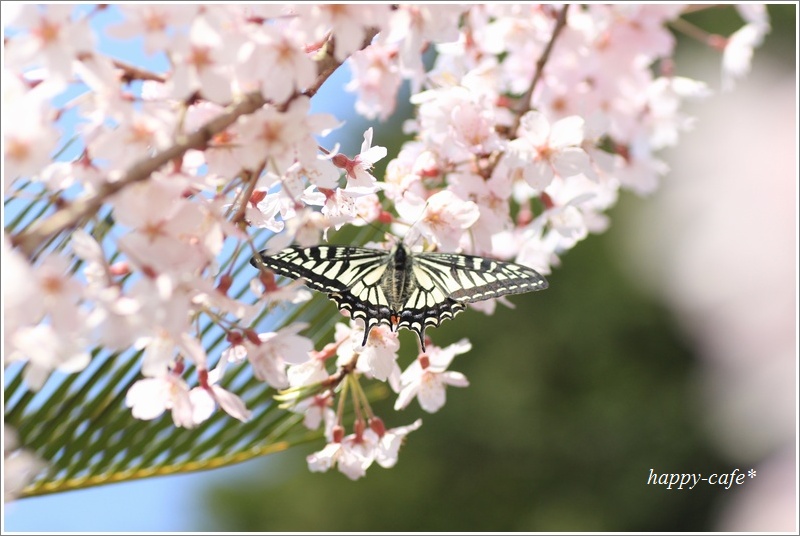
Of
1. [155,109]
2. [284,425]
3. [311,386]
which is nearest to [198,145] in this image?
[155,109]

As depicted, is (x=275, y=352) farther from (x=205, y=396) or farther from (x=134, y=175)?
(x=134, y=175)

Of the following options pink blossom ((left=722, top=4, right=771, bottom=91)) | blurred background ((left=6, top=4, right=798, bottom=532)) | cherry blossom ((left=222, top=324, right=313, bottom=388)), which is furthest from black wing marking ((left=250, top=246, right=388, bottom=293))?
blurred background ((left=6, top=4, right=798, bottom=532))

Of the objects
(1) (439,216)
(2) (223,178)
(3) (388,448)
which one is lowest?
(3) (388,448)

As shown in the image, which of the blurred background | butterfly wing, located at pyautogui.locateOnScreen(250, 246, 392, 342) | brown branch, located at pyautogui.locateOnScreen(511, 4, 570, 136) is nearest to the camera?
butterfly wing, located at pyautogui.locateOnScreen(250, 246, 392, 342)

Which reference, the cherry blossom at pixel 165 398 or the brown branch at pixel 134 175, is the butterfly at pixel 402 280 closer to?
the cherry blossom at pixel 165 398

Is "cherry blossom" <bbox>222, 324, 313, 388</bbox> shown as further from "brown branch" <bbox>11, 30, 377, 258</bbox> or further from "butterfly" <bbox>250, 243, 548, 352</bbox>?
"brown branch" <bbox>11, 30, 377, 258</bbox>

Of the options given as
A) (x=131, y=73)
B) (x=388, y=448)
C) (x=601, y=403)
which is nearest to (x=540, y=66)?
(x=388, y=448)
